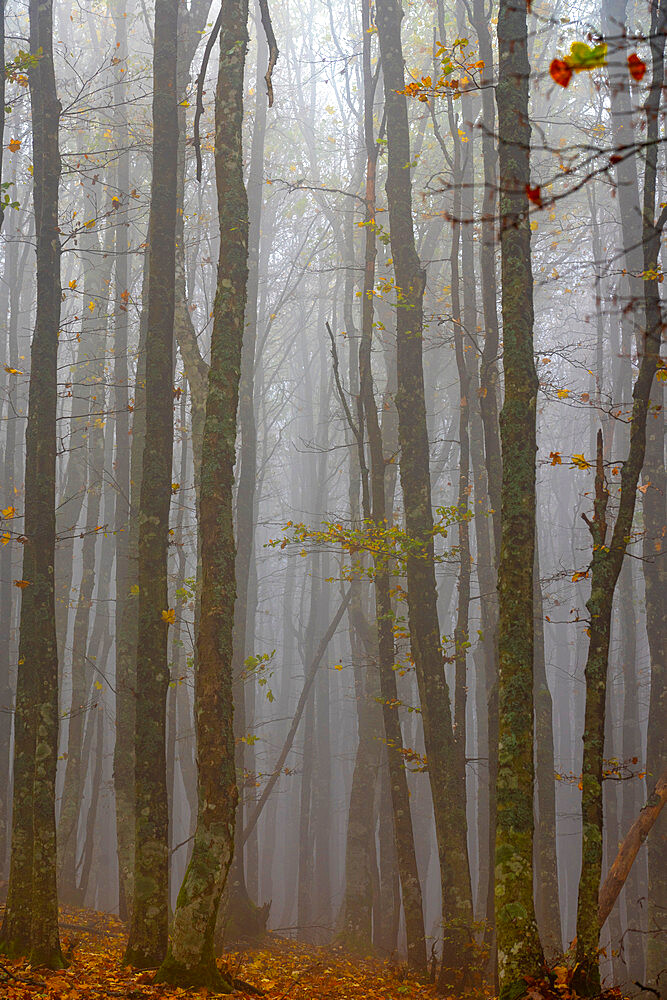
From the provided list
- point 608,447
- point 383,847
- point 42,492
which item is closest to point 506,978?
point 42,492

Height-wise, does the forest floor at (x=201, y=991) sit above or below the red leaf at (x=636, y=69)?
below

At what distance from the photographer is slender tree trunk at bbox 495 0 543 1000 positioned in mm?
4957

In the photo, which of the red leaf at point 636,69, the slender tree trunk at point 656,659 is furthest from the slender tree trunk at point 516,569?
the slender tree trunk at point 656,659

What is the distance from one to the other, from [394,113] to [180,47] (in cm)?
376

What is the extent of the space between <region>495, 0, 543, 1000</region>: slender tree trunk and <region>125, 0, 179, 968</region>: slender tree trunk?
9.68ft

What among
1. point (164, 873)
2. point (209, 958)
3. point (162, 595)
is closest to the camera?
point (209, 958)

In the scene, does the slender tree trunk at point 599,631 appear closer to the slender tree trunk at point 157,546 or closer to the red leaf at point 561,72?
the red leaf at point 561,72

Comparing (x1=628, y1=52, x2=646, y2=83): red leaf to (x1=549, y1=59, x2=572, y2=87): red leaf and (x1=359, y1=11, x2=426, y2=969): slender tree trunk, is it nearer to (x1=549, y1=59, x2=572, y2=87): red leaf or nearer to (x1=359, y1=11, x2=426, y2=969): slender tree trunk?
(x1=549, y1=59, x2=572, y2=87): red leaf

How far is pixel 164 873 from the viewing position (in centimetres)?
666

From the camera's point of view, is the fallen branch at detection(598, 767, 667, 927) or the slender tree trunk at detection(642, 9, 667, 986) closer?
the fallen branch at detection(598, 767, 667, 927)

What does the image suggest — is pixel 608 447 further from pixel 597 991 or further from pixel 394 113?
pixel 597 991

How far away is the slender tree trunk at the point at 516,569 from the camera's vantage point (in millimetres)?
4957

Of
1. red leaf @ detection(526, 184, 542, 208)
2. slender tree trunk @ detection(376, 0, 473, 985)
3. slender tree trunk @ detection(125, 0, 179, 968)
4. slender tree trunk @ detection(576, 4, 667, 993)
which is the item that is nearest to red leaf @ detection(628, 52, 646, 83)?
red leaf @ detection(526, 184, 542, 208)

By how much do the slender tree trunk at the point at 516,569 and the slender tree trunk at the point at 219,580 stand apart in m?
2.00
